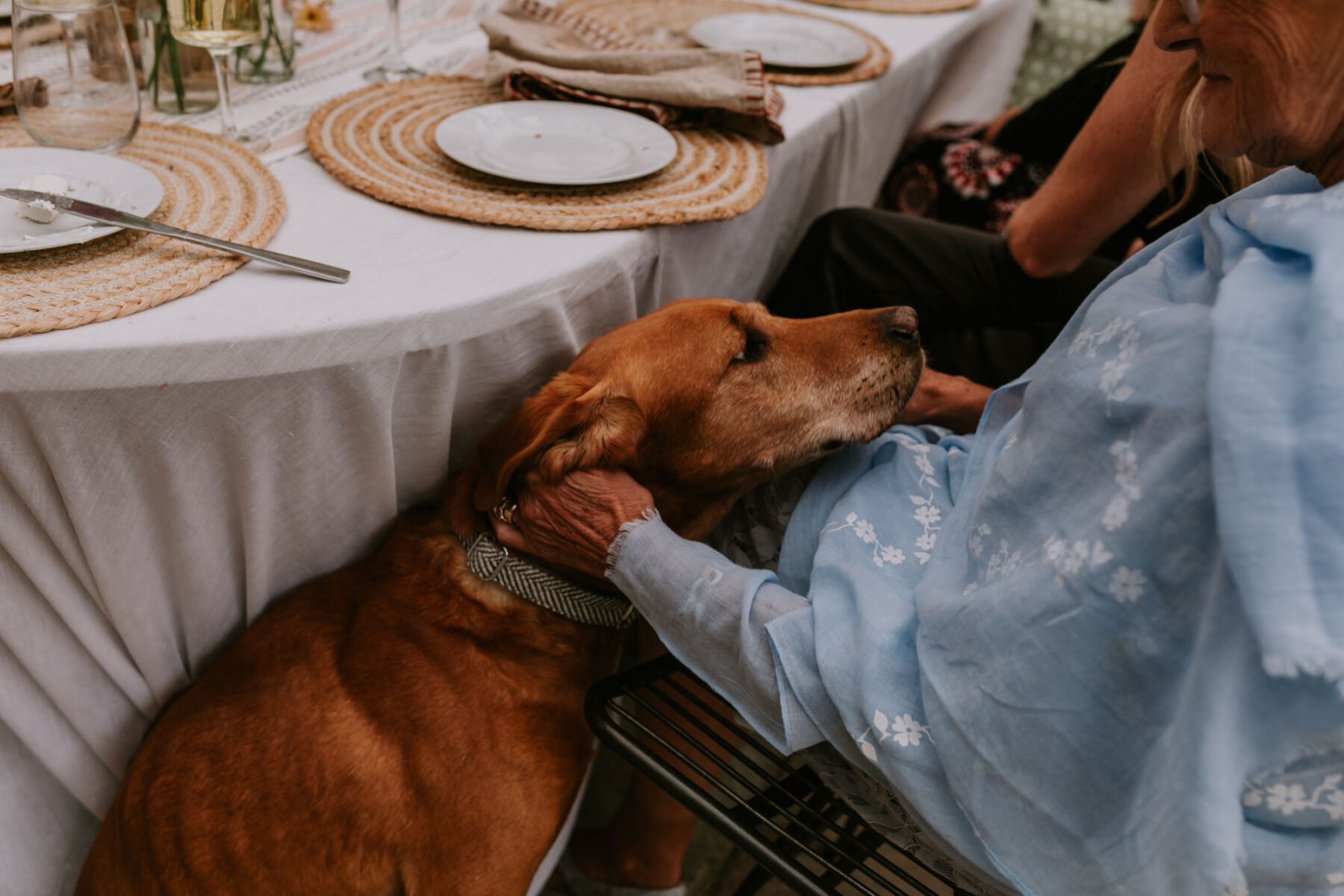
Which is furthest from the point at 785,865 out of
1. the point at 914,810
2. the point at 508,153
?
the point at 508,153

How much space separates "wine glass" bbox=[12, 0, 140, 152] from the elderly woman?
0.88 metres

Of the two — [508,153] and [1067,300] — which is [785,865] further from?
[1067,300]

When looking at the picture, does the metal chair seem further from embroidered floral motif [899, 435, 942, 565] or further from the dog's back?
embroidered floral motif [899, 435, 942, 565]

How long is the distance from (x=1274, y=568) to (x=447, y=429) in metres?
0.93

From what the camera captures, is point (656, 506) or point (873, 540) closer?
point (873, 540)

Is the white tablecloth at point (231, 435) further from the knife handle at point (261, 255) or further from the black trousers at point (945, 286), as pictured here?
the black trousers at point (945, 286)

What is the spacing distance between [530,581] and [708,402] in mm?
336

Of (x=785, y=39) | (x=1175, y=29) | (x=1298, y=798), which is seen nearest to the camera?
(x=1298, y=798)

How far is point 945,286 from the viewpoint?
1809 millimetres

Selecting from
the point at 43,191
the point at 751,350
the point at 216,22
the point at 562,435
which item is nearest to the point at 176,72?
the point at 216,22

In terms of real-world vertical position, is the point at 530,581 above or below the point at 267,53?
below

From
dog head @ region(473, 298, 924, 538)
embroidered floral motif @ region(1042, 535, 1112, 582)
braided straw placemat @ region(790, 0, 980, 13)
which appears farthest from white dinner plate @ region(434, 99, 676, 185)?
braided straw placemat @ region(790, 0, 980, 13)

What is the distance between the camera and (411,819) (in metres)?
1.14

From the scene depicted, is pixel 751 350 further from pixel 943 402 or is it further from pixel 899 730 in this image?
pixel 899 730
